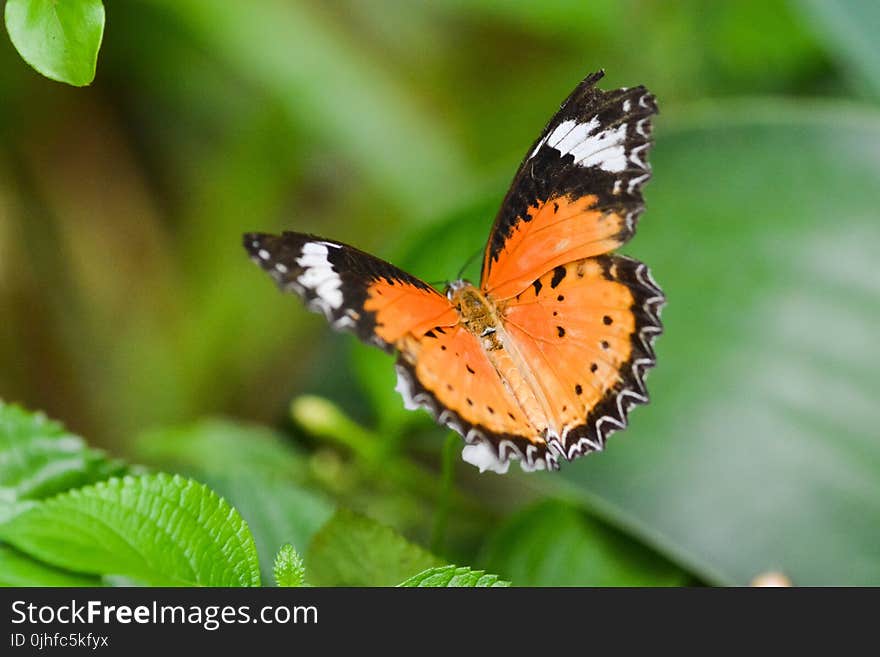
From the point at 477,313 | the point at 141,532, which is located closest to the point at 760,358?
the point at 477,313

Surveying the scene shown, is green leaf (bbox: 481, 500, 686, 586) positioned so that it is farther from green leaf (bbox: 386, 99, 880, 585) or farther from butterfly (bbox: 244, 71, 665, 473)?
butterfly (bbox: 244, 71, 665, 473)

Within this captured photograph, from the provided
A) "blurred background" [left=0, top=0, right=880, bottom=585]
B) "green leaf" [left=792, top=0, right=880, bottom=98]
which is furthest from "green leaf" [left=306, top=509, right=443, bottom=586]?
"green leaf" [left=792, top=0, right=880, bottom=98]

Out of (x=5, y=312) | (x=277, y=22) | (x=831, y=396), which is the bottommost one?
(x=831, y=396)

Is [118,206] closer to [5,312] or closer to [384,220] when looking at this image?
[5,312]

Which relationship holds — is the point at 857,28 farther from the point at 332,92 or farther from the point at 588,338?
the point at 332,92

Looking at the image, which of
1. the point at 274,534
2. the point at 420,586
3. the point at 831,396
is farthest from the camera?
the point at 831,396
